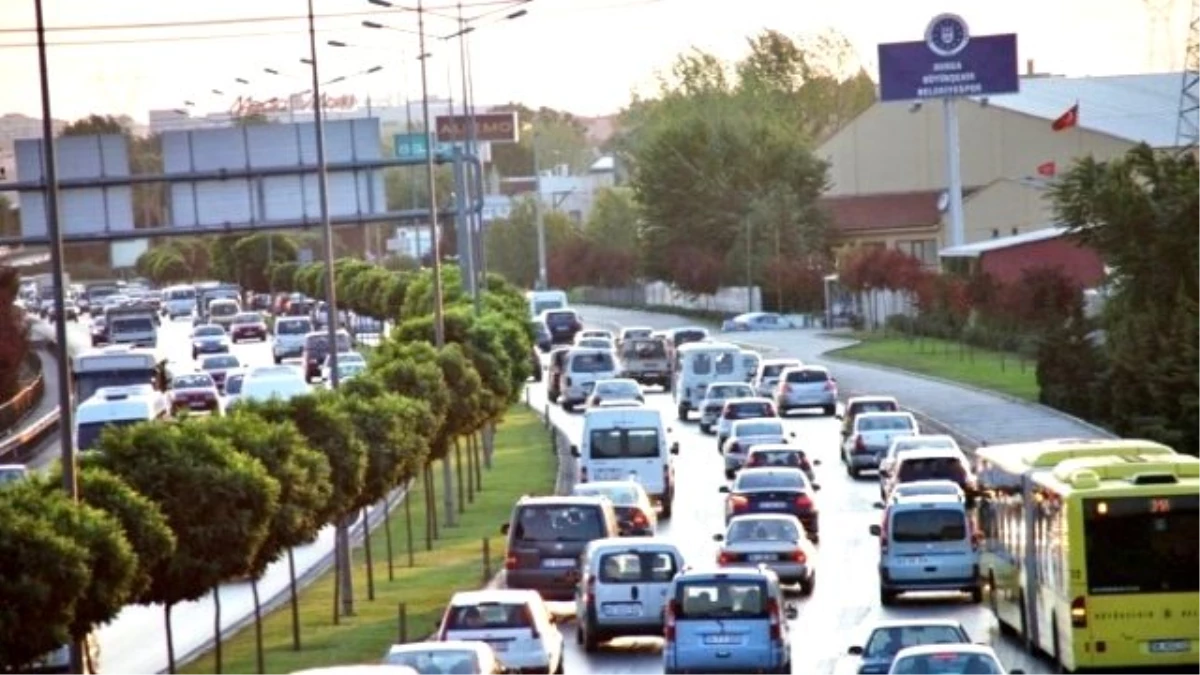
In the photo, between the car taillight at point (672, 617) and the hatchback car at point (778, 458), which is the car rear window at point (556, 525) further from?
the hatchback car at point (778, 458)

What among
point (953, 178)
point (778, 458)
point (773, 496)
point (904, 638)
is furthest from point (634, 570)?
point (953, 178)

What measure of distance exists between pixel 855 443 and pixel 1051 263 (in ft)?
131

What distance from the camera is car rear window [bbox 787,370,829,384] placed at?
8281cm

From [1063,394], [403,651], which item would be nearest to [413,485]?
[1063,394]

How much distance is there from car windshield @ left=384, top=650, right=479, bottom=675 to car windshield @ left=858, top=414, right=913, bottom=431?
38.8 metres

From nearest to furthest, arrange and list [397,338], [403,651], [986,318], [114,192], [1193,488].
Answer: [403,651]
[1193,488]
[397,338]
[114,192]
[986,318]

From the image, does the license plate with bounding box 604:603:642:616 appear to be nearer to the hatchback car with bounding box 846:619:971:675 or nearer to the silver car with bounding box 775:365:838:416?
the hatchback car with bounding box 846:619:971:675

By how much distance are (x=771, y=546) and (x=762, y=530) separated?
30 cm

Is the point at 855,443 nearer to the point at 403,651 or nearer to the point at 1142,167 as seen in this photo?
the point at 1142,167

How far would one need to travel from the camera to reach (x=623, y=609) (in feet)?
130

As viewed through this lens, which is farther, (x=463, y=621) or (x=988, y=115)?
(x=988, y=115)

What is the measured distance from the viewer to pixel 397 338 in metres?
74.4

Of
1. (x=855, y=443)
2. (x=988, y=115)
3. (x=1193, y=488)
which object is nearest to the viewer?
(x=1193, y=488)

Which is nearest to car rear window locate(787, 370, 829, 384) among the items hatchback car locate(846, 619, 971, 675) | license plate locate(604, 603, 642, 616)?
license plate locate(604, 603, 642, 616)
